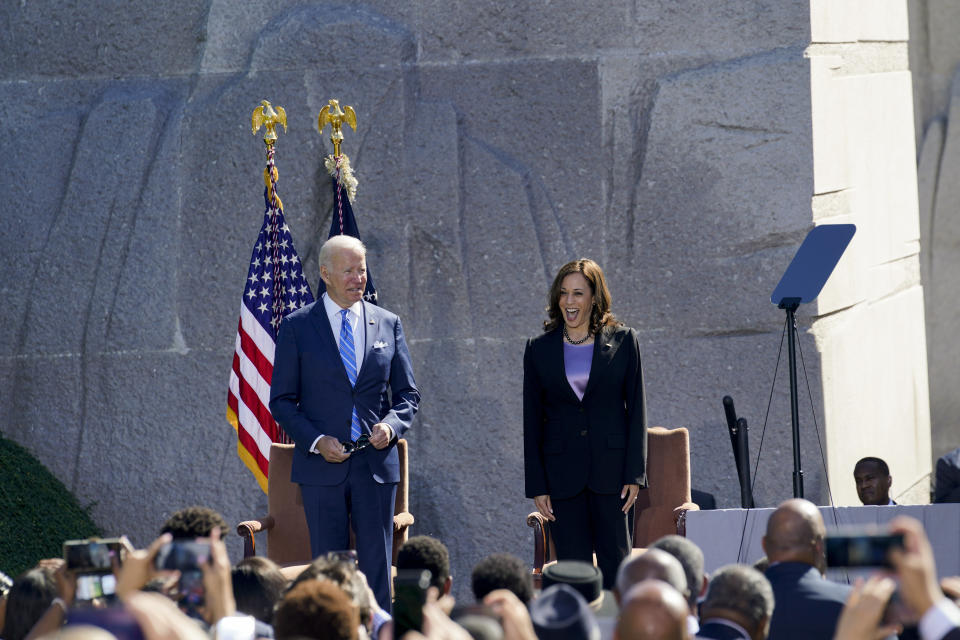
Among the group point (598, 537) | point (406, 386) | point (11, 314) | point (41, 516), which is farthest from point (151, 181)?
point (598, 537)

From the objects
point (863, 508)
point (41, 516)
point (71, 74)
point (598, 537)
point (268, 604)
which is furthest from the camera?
point (71, 74)

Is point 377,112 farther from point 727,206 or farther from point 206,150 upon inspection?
point 727,206

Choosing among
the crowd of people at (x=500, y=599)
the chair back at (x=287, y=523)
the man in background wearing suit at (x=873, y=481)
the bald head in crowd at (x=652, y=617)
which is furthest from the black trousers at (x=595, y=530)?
the bald head in crowd at (x=652, y=617)

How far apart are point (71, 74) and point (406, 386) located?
3.19m

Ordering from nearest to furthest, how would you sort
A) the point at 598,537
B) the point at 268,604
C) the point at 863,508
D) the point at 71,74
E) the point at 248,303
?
the point at 268,604
the point at 863,508
the point at 598,537
the point at 248,303
the point at 71,74

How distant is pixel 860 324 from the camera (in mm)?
7500

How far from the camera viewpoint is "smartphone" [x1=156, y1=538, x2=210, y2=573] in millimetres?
3084

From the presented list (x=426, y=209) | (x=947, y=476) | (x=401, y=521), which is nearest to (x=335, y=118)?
(x=426, y=209)

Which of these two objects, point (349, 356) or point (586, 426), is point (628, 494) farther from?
point (349, 356)

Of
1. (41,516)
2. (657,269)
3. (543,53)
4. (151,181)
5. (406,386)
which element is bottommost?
(41,516)

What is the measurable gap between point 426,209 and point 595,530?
7.82ft

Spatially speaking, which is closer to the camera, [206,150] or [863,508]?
[863,508]

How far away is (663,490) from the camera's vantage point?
19.8ft

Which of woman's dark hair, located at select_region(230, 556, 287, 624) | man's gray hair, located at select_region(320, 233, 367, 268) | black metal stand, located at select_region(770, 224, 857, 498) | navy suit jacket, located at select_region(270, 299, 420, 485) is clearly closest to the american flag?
navy suit jacket, located at select_region(270, 299, 420, 485)
